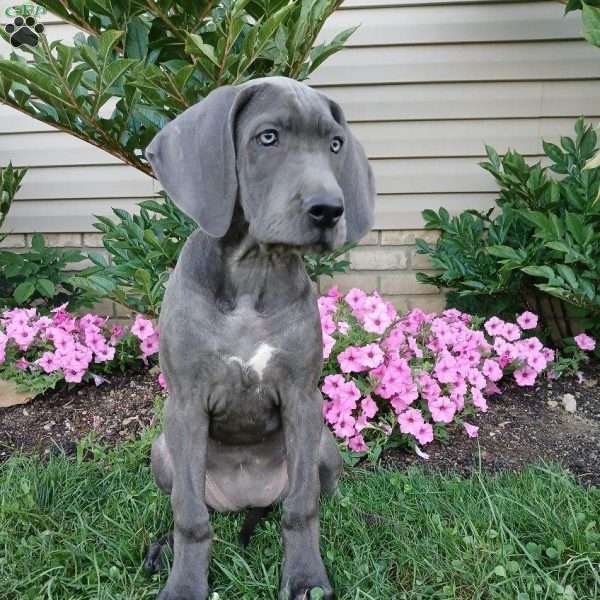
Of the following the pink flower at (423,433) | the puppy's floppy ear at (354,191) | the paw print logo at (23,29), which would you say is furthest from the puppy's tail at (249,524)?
the paw print logo at (23,29)

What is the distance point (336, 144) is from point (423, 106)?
8.82 ft

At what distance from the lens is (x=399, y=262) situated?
4.52 m

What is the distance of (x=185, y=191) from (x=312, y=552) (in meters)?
1.11

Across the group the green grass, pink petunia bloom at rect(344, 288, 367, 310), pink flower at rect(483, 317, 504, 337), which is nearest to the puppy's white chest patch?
the green grass

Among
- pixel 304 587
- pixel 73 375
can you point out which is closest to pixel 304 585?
pixel 304 587

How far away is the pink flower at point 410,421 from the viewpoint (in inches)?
118

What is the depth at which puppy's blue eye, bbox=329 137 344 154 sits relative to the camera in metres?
1.80

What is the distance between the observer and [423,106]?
4.29 metres

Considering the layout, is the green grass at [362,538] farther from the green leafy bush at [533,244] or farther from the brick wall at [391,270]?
the brick wall at [391,270]

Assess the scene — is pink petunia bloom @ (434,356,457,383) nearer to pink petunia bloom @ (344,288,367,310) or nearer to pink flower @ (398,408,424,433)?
pink flower @ (398,408,424,433)

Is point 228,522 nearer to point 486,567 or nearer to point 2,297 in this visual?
point 486,567

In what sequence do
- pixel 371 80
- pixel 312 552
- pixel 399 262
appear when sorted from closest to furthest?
→ pixel 312 552 → pixel 371 80 → pixel 399 262

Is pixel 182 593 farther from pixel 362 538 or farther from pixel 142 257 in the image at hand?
pixel 142 257

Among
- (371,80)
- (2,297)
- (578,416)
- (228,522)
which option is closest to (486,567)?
(228,522)
